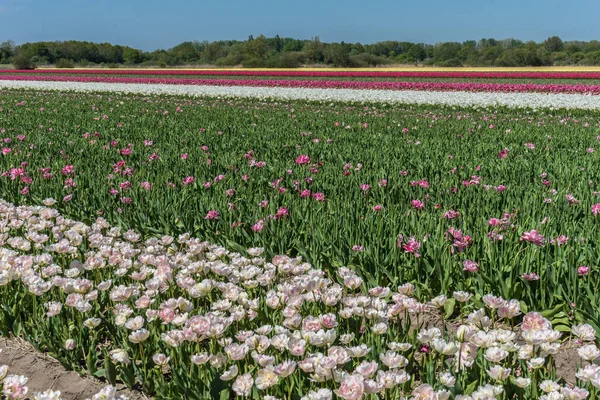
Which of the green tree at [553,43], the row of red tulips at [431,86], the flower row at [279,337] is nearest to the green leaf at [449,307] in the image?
the flower row at [279,337]

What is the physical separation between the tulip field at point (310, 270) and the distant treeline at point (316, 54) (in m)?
61.7

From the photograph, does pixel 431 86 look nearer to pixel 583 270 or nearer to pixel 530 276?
pixel 583 270

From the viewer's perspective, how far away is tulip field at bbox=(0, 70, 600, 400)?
2438 mm

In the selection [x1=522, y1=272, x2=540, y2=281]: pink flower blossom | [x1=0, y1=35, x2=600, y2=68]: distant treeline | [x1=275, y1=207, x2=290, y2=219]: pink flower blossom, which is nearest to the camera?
[x1=522, y1=272, x2=540, y2=281]: pink flower blossom

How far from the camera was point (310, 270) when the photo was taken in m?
3.88

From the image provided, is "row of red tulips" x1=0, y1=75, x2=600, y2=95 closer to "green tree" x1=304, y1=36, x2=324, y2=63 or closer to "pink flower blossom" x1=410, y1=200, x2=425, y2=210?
"pink flower blossom" x1=410, y1=200, x2=425, y2=210

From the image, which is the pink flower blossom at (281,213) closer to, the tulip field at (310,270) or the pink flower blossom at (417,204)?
the tulip field at (310,270)

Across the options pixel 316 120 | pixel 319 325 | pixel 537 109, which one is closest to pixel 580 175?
pixel 319 325

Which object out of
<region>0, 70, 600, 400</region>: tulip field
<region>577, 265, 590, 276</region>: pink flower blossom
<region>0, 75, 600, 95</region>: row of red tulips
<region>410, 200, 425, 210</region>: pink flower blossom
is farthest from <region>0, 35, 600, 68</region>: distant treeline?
<region>577, 265, 590, 276</region>: pink flower blossom

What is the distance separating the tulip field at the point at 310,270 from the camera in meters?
2.44

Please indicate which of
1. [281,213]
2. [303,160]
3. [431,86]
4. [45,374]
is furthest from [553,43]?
[45,374]

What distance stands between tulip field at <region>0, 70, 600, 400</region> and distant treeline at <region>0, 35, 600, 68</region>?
61654mm

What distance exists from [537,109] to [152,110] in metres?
11.9

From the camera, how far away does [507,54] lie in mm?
67250
